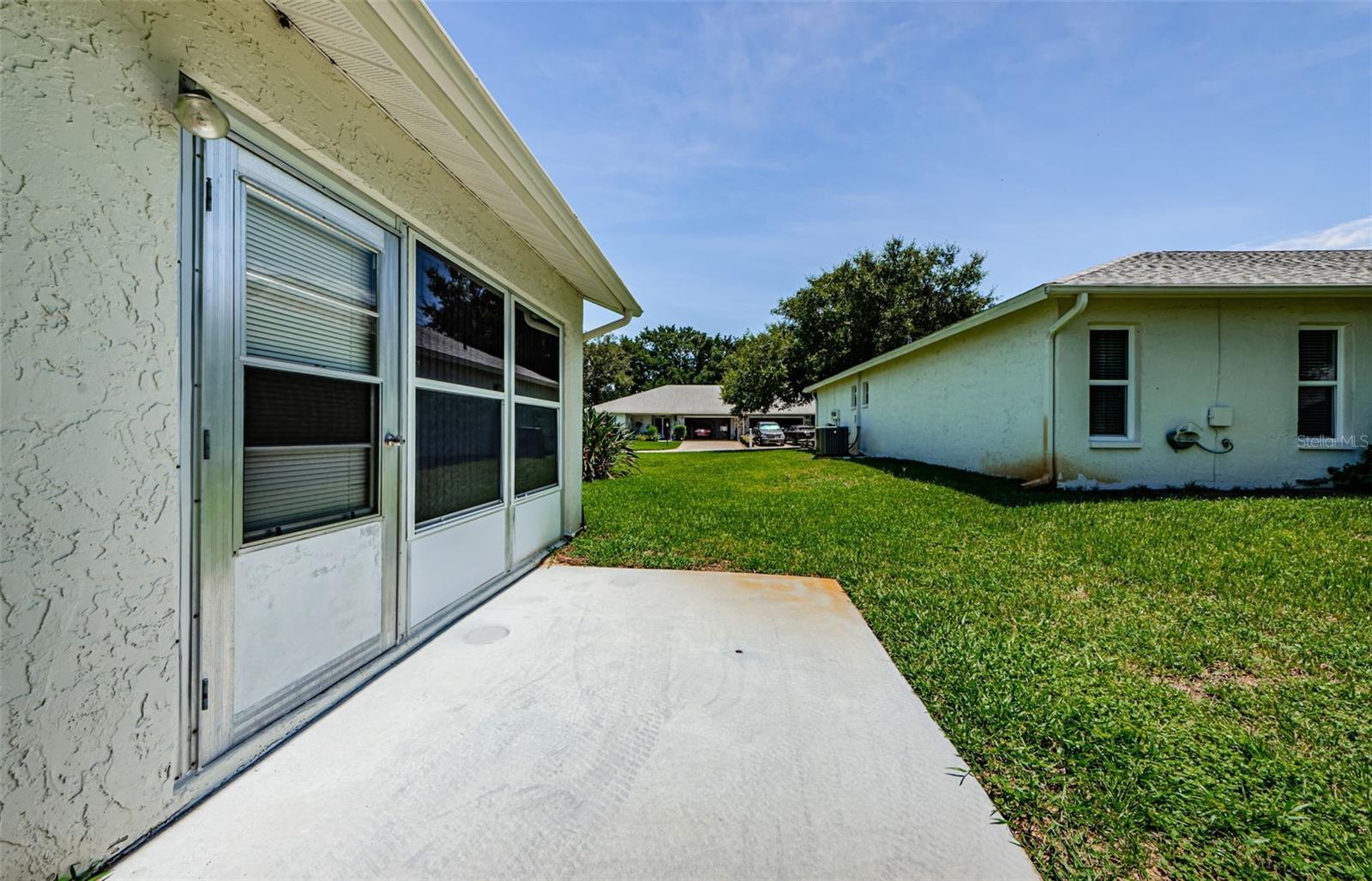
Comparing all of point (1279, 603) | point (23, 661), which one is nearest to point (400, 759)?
point (23, 661)

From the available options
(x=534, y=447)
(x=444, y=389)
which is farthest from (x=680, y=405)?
(x=444, y=389)

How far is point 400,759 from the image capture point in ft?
5.98

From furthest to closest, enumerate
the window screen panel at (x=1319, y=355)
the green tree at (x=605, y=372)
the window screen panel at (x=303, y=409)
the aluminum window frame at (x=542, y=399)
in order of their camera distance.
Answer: the green tree at (x=605, y=372)
the window screen panel at (x=1319, y=355)
the aluminum window frame at (x=542, y=399)
the window screen panel at (x=303, y=409)

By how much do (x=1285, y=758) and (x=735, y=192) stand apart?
1080 cm

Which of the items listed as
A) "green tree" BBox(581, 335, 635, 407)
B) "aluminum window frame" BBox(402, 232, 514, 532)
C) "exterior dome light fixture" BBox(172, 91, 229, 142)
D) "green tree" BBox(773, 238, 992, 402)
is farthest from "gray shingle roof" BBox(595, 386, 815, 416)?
"exterior dome light fixture" BBox(172, 91, 229, 142)

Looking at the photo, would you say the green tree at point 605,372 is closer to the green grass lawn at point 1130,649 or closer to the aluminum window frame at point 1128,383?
the aluminum window frame at point 1128,383

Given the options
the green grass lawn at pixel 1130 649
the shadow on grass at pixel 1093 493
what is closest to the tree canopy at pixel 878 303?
the shadow on grass at pixel 1093 493

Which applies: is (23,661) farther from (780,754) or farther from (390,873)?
(780,754)

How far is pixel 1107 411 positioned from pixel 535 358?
8476mm

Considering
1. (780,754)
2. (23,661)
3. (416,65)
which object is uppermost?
(416,65)

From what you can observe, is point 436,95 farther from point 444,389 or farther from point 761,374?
point 761,374

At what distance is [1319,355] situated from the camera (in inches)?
288

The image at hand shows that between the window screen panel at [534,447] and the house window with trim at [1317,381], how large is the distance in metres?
10.8

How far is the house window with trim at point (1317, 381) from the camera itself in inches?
286
